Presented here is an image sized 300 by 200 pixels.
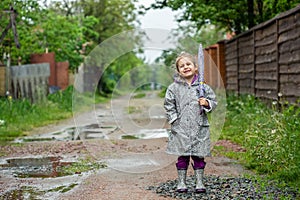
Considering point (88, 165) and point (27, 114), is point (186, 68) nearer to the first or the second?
point (88, 165)

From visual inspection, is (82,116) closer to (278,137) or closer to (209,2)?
(209,2)

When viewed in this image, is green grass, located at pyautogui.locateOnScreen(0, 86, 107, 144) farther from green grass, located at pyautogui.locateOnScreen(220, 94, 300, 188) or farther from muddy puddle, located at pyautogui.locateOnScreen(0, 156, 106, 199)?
green grass, located at pyautogui.locateOnScreen(220, 94, 300, 188)

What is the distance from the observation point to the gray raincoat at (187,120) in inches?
201

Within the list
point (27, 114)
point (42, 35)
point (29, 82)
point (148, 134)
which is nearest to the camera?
point (148, 134)

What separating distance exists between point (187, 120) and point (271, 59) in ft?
16.5

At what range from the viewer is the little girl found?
5109mm

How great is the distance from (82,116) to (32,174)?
28.5 ft

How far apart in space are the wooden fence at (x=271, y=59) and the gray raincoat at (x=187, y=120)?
2350 millimetres

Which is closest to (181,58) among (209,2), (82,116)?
(209,2)

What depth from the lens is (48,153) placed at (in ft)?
26.3

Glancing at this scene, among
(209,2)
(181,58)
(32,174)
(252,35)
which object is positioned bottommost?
(32,174)

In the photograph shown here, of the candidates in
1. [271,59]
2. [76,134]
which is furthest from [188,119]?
[76,134]

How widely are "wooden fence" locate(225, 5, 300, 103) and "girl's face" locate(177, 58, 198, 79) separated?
2.35m

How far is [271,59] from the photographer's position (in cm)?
973
